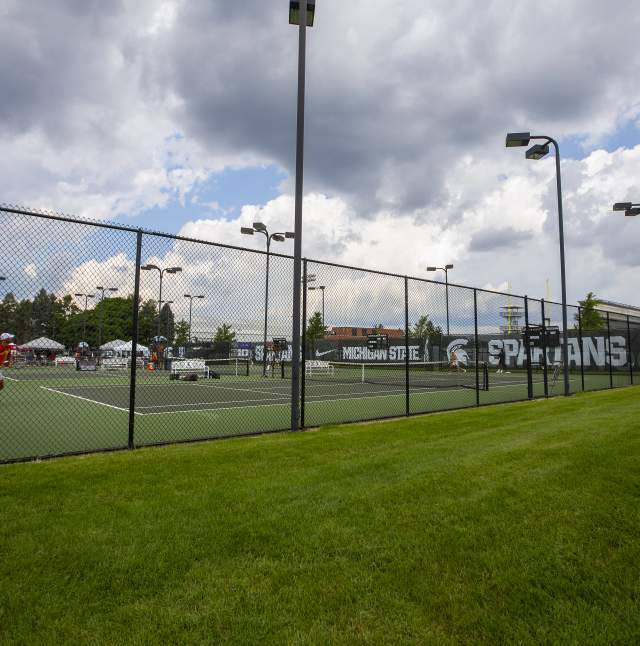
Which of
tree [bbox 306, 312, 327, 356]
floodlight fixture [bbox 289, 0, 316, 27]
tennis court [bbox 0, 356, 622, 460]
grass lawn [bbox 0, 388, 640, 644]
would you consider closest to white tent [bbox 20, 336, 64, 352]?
tennis court [bbox 0, 356, 622, 460]

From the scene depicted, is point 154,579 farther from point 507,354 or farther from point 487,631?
point 507,354

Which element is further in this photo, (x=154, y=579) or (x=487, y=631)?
(x=154, y=579)

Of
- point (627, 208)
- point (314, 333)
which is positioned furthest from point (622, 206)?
point (314, 333)

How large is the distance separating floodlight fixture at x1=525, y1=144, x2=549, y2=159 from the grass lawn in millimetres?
10289

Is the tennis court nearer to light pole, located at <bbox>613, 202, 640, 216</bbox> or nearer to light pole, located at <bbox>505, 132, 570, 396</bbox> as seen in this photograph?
light pole, located at <bbox>505, 132, 570, 396</bbox>

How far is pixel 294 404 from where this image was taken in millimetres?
8062

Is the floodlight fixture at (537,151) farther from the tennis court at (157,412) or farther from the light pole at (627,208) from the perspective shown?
the tennis court at (157,412)

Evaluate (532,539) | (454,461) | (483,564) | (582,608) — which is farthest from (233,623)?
(454,461)

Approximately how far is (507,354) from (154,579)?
33.5 m

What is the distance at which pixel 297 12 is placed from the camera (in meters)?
8.20

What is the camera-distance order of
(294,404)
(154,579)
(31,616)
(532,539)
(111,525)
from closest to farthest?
(31,616)
(154,579)
(532,539)
(111,525)
(294,404)

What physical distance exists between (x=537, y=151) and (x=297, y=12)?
326 inches

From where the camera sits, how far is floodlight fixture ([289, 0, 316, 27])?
8080 millimetres

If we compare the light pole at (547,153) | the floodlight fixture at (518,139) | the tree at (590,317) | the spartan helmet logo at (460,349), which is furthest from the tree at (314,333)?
the floodlight fixture at (518,139)
